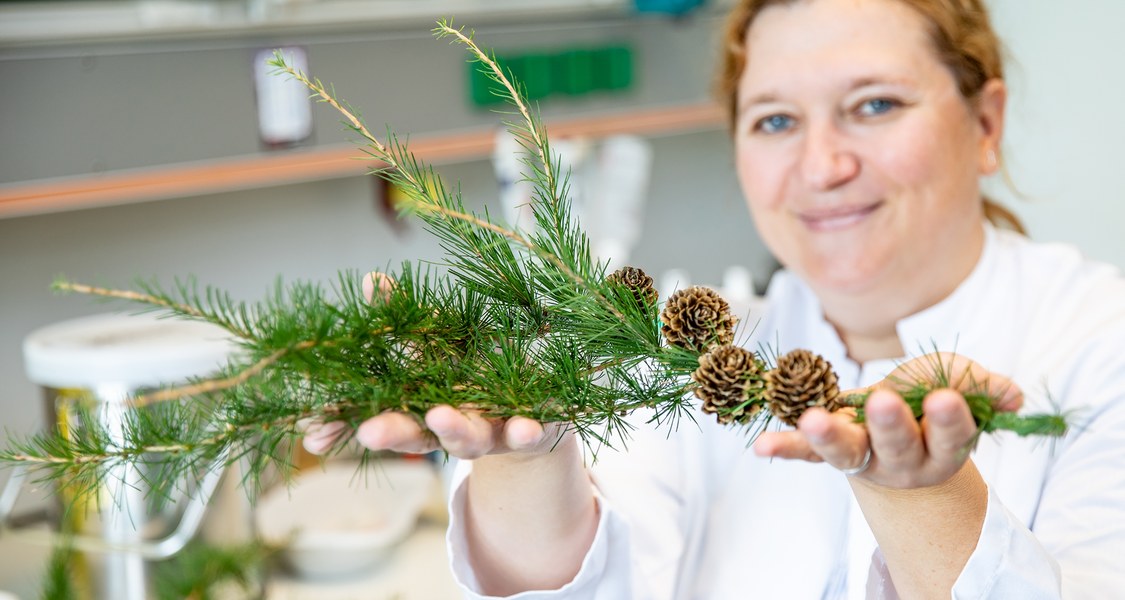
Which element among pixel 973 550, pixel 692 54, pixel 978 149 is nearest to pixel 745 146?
pixel 978 149

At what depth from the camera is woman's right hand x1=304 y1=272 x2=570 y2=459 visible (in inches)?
Answer: 17.3

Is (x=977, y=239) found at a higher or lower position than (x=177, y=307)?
lower

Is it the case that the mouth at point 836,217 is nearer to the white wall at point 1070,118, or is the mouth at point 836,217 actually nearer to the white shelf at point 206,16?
the white shelf at point 206,16

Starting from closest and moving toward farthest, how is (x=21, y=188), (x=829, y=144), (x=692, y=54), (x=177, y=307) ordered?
(x=177, y=307) < (x=829, y=144) < (x=21, y=188) < (x=692, y=54)

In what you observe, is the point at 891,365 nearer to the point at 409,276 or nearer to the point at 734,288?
the point at 409,276

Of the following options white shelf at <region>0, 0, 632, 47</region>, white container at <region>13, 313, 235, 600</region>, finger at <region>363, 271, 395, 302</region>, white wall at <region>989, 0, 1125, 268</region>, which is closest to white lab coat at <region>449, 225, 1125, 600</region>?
finger at <region>363, 271, 395, 302</region>

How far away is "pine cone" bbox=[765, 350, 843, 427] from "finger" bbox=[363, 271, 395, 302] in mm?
181

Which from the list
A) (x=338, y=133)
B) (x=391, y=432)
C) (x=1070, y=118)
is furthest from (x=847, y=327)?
(x=1070, y=118)

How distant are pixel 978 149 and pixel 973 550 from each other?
1.82ft

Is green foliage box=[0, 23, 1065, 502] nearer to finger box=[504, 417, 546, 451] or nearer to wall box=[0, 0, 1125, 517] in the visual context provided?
finger box=[504, 417, 546, 451]

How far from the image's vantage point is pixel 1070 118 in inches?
84.4

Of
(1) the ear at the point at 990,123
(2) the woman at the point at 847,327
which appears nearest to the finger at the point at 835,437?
(2) the woman at the point at 847,327

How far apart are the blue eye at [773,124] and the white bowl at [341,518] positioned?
0.54 meters

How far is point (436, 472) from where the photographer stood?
147 cm
